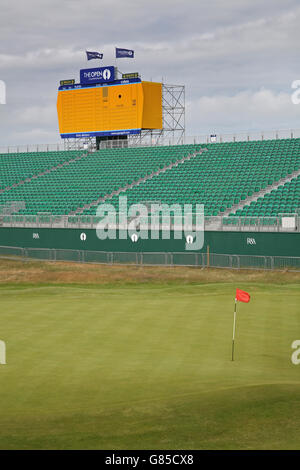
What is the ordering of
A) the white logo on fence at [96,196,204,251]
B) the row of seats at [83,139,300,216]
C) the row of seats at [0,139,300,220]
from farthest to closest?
the row of seats at [83,139,300,216] < the row of seats at [0,139,300,220] < the white logo on fence at [96,196,204,251]

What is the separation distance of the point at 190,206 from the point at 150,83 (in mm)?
19565

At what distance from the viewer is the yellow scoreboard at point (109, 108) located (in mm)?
61281

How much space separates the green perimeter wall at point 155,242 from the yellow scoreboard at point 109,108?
1611 cm

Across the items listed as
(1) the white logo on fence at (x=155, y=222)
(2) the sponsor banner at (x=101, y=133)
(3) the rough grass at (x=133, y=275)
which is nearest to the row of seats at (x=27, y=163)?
(2) the sponsor banner at (x=101, y=133)

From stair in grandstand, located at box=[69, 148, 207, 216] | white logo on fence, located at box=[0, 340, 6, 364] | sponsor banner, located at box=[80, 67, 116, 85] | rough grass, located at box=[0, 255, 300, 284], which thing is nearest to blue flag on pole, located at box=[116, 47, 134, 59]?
sponsor banner, located at box=[80, 67, 116, 85]

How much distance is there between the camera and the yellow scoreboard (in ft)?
201

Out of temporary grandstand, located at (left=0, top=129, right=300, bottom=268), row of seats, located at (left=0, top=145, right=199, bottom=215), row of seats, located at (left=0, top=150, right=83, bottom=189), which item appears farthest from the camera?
row of seats, located at (left=0, top=150, right=83, bottom=189)

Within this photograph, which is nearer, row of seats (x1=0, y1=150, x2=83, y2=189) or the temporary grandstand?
the temporary grandstand

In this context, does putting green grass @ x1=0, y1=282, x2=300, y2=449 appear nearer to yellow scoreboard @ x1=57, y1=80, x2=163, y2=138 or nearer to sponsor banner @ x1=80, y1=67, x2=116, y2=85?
yellow scoreboard @ x1=57, y1=80, x2=163, y2=138

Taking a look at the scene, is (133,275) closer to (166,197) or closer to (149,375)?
(166,197)

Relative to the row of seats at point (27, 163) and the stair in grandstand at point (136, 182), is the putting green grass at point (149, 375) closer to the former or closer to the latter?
the stair in grandstand at point (136, 182)

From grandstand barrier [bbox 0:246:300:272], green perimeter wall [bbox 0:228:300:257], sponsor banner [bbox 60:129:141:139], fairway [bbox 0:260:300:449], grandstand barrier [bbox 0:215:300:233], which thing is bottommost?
fairway [bbox 0:260:300:449]

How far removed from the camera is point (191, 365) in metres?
16.8

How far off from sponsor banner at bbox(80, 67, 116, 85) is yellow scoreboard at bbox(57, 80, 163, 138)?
0.50 m
